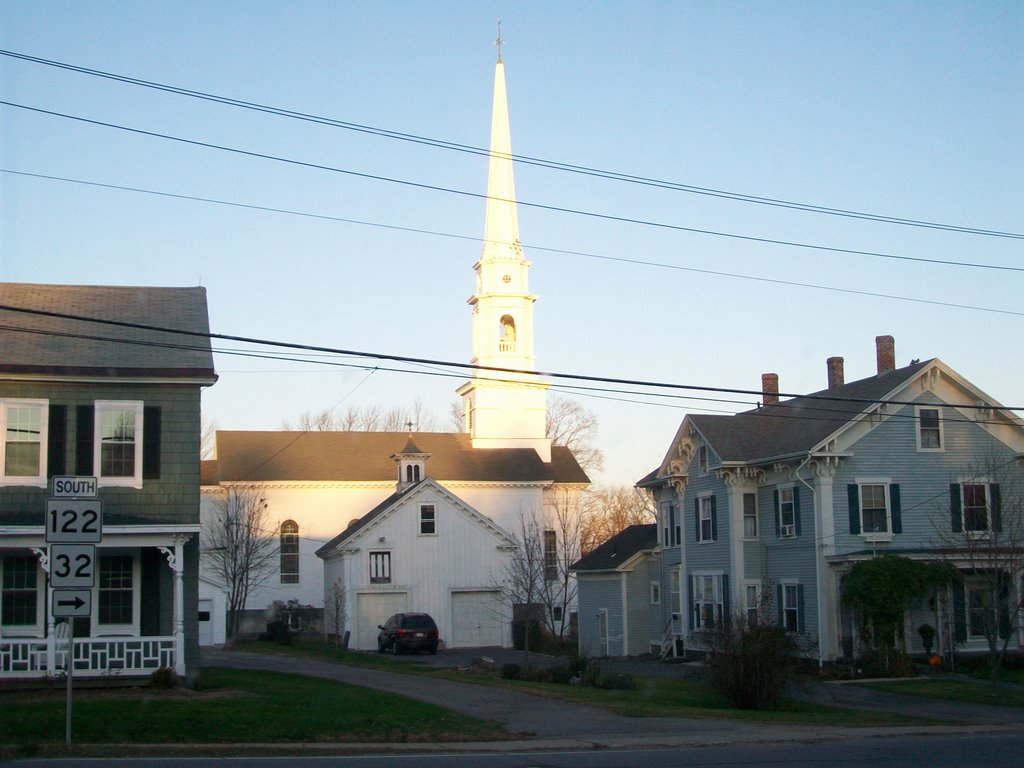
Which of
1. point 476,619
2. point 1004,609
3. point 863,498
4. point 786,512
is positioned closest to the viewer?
point 1004,609

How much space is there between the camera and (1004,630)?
3581cm

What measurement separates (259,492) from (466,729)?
156 ft

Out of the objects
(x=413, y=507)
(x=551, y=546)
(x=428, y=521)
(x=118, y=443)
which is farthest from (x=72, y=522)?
(x=551, y=546)

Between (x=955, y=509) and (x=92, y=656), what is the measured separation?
25443 millimetres

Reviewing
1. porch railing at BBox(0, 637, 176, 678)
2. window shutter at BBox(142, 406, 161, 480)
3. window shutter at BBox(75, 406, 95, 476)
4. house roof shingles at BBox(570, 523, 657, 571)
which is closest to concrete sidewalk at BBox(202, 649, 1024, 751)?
porch railing at BBox(0, 637, 176, 678)

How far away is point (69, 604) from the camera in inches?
666

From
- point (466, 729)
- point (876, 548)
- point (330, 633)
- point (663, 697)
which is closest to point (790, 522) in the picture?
point (876, 548)

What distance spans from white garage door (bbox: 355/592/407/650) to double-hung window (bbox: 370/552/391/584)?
608 mm

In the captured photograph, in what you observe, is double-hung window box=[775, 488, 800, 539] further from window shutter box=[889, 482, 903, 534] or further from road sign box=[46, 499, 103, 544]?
road sign box=[46, 499, 103, 544]

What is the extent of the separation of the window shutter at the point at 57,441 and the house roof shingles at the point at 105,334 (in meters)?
0.89

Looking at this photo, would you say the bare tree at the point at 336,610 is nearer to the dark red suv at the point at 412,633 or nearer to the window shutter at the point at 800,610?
the dark red suv at the point at 412,633

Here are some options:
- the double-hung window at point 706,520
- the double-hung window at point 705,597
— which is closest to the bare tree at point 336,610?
the double-hung window at point 705,597

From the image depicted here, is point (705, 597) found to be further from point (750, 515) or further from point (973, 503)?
point (973, 503)

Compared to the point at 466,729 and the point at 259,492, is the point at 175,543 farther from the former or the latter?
the point at 259,492
